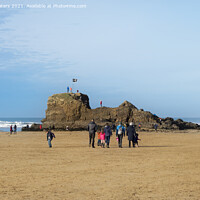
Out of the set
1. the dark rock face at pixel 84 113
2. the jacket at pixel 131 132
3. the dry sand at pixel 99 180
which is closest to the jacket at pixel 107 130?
the jacket at pixel 131 132

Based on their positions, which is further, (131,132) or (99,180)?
(131,132)

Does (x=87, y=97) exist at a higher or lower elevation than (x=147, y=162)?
A: higher

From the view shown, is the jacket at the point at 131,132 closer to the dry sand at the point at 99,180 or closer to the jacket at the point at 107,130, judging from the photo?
the jacket at the point at 107,130

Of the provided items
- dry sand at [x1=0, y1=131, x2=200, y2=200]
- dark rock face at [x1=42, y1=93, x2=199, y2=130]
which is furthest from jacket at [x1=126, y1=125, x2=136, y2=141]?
dark rock face at [x1=42, y1=93, x2=199, y2=130]

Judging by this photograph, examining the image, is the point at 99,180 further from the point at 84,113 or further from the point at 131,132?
the point at 84,113

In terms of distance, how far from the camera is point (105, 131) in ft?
82.8

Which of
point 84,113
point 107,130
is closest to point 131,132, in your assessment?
point 107,130

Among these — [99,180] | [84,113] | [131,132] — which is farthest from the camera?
[84,113]

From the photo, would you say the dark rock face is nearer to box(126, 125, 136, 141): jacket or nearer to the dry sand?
box(126, 125, 136, 141): jacket

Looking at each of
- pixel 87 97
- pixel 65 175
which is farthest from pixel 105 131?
pixel 87 97

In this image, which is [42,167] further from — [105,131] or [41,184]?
[105,131]

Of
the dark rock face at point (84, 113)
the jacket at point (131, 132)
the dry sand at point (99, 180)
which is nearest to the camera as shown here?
→ the dry sand at point (99, 180)

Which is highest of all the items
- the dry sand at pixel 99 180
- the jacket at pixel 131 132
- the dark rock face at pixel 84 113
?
the dark rock face at pixel 84 113

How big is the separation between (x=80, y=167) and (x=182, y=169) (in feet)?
12.7
